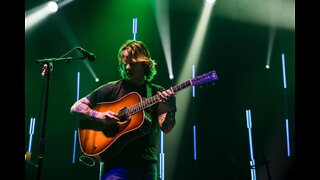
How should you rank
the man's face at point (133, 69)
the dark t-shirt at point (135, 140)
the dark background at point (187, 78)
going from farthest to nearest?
the dark background at point (187, 78) < the man's face at point (133, 69) < the dark t-shirt at point (135, 140)

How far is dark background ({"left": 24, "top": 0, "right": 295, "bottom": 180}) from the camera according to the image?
22.6ft

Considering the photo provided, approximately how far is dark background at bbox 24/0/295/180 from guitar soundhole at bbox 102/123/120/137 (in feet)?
12.2

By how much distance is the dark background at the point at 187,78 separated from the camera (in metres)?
6.89

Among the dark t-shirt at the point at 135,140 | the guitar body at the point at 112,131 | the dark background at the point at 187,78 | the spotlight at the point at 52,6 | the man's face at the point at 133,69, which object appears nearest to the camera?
the dark t-shirt at the point at 135,140

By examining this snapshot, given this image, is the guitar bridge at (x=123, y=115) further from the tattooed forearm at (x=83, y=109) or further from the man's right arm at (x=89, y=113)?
the tattooed forearm at (x=83, y=109)

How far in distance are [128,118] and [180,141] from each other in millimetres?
3753

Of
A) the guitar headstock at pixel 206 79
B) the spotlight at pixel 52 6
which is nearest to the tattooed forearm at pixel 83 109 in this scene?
the guitar headstock at pixel 206 79

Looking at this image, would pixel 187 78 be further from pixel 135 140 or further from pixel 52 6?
pixel 135 140

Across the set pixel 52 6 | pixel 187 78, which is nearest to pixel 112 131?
pixel 187 78

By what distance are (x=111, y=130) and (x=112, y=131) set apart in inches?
0.7

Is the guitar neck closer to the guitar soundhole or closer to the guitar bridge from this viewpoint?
the guitar bridge

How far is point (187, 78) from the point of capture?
706 cm

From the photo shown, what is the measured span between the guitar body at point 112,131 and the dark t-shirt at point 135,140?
43 millimetres
